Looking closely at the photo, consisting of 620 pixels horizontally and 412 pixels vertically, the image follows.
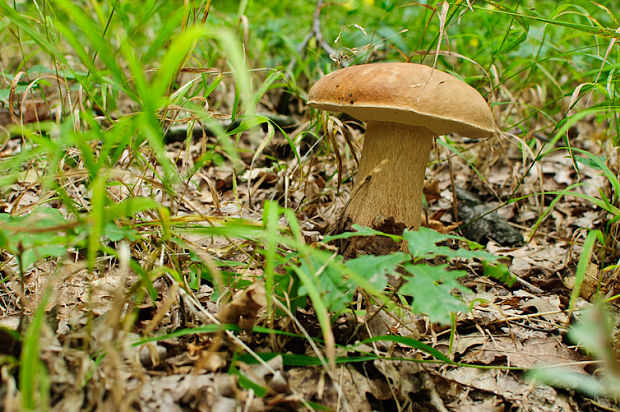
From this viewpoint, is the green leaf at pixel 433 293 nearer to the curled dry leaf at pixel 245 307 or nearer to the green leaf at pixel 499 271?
the curled dry leaf at pixel 245 307

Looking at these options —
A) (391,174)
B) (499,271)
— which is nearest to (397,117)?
(391,174)

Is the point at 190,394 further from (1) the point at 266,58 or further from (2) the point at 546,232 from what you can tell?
(1) the point at 266,58

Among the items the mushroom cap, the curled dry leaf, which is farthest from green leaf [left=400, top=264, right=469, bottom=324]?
the mushroom cap

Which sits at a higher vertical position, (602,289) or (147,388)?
(602,289)

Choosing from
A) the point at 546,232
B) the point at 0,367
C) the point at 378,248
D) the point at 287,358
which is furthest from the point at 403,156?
the point at 0,367

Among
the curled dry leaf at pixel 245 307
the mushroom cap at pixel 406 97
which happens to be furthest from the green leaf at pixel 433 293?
the mushroom cap at pixel 406 97

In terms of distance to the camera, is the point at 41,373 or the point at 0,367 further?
the point at 0,367

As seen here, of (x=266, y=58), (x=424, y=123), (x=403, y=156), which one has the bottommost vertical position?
(x=403, y=156)
